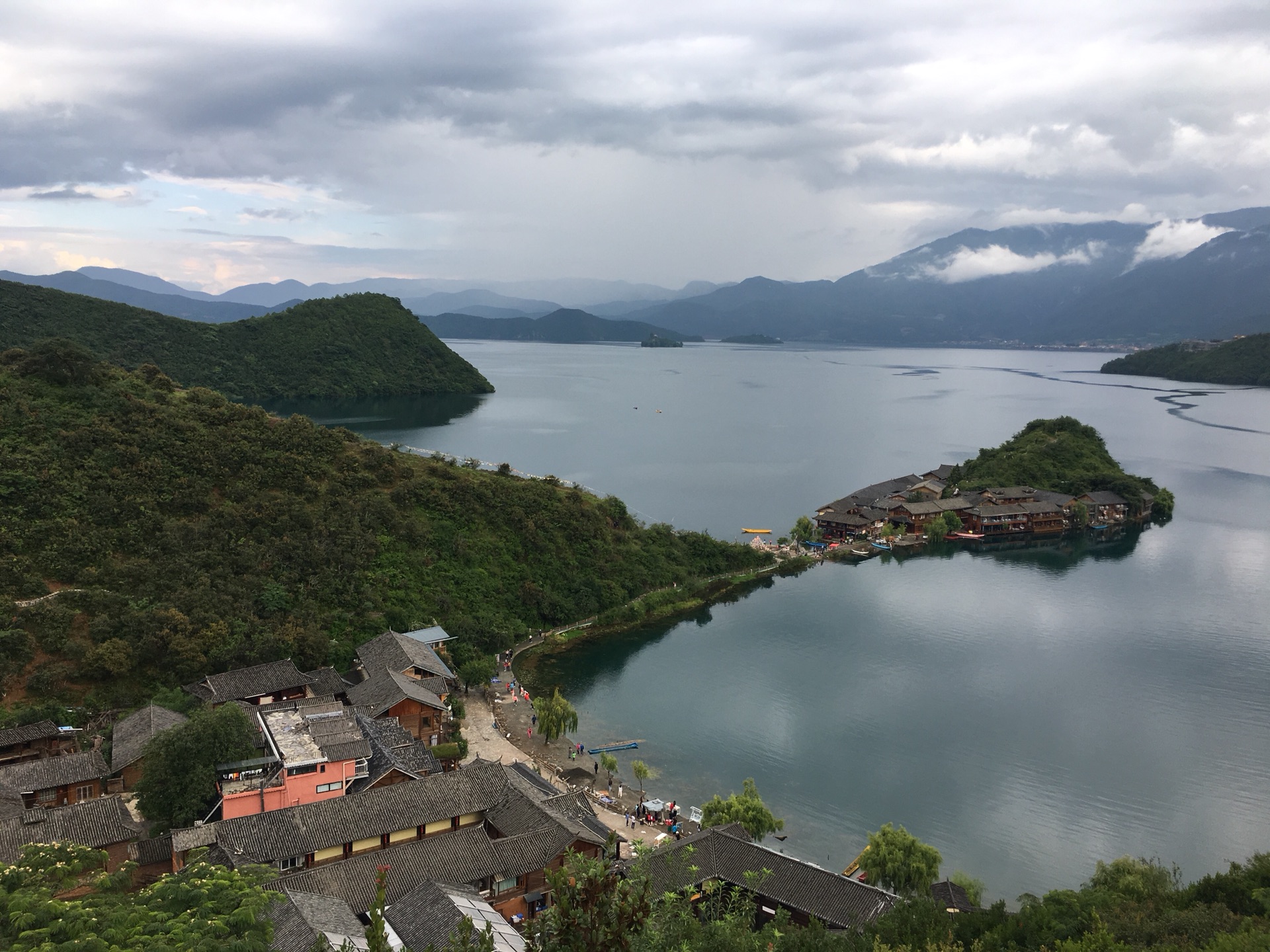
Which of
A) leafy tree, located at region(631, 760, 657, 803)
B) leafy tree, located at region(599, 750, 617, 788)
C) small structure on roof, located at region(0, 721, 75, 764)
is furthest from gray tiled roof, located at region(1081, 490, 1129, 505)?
small structure on roof, located at region(0, 721, 75, 764)

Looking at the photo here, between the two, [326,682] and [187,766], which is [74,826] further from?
[326,682]

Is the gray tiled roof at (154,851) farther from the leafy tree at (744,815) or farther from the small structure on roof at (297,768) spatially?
the leafy tree at (744,815)

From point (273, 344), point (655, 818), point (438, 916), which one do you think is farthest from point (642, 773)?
point (273, 344)

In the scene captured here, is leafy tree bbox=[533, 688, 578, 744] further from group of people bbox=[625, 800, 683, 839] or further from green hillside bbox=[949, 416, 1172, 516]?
green hillside bbox=[949, 416, 1172, 516]

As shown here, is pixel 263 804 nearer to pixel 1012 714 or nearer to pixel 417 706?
pixel 417 706

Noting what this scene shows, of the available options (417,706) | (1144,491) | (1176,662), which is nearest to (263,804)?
(417,706)

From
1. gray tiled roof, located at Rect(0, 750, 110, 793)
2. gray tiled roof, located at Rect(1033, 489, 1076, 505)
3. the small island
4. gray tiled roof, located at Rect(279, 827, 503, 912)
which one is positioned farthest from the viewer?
gray tiled roof, located at Rect(1033, 489, 1076, 505)
